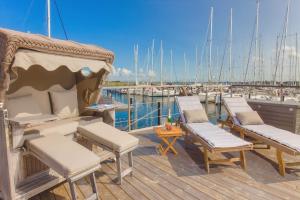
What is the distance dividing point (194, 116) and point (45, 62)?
2.90 metres

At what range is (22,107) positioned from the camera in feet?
9.71

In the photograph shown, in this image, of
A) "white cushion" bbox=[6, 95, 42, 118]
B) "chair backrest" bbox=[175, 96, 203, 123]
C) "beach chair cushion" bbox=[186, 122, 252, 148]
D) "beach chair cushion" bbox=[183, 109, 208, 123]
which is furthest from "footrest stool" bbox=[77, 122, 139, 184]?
"chair backrest" bbox=[175, 96, 203, 123]

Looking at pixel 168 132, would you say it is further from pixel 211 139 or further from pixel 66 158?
pixel 66 158

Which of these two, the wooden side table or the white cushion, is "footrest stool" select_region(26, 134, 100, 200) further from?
the wooden side table

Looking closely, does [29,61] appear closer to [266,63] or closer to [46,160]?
[46,160]

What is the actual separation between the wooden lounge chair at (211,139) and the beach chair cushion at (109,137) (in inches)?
41.9

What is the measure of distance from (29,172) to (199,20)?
16601 mm

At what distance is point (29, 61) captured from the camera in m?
2.22

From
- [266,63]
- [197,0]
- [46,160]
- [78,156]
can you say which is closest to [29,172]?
[46,160]

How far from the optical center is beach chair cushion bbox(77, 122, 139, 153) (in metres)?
2.56

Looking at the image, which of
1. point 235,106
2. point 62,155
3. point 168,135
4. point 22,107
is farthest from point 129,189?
point 235,106

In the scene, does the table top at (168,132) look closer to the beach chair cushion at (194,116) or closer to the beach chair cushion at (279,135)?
the beach chair cushion at (194,116)

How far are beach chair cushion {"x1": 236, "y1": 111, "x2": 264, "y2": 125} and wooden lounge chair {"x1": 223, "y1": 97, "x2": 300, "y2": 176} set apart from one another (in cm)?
8

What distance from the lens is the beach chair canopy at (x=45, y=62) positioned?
2.08 m
